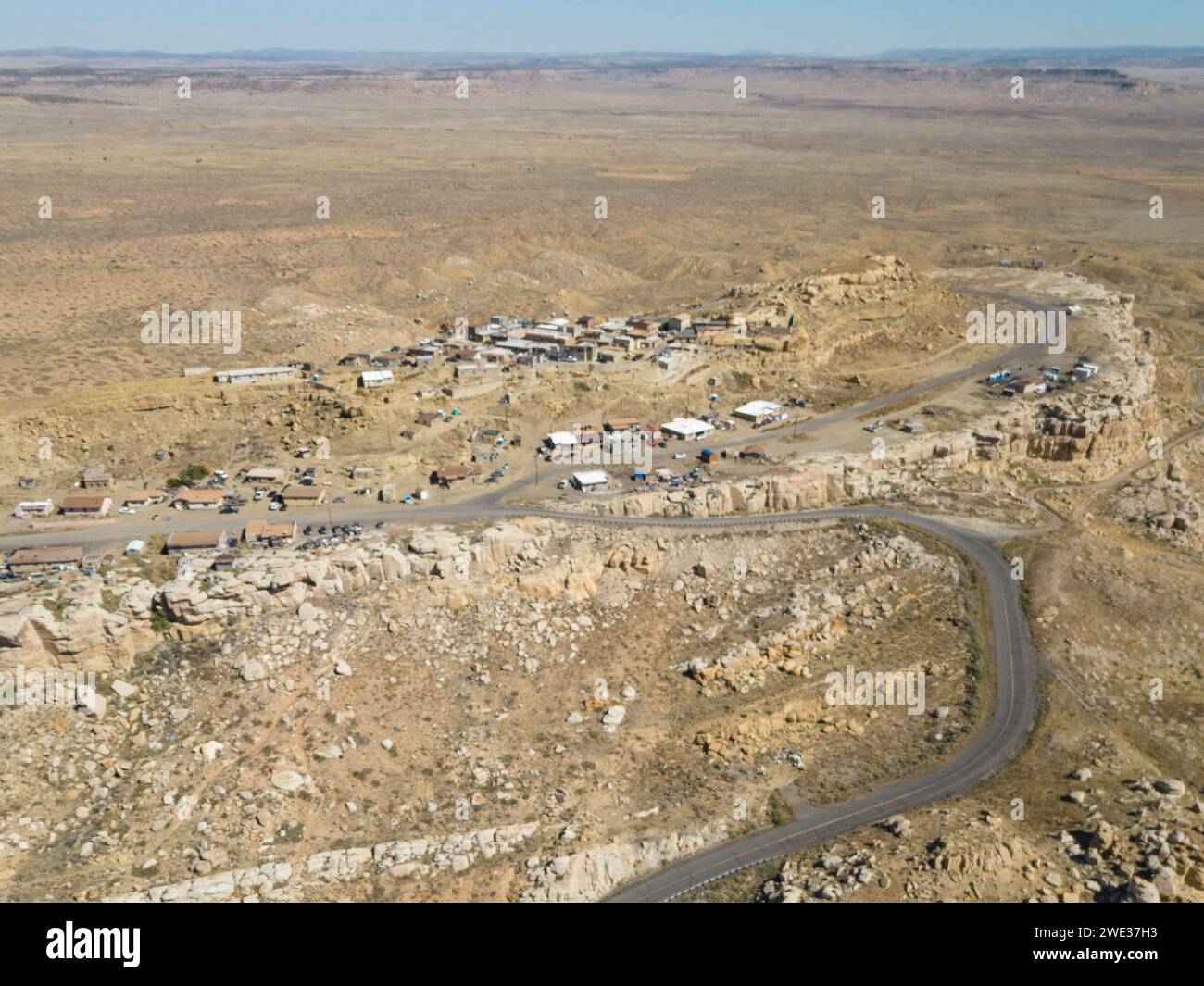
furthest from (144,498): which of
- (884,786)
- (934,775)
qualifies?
(934,775)

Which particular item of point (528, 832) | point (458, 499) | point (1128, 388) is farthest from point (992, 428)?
point (528, 832)

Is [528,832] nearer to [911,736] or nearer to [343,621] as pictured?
[343,621]

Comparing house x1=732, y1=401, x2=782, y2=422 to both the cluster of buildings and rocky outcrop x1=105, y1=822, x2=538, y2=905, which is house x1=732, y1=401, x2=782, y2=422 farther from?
rocky outcrop x1=105, y1=822, x2=538, y2=905

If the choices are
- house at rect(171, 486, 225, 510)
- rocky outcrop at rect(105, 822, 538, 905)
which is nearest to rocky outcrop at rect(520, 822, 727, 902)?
rocky outcrop at rect(105, 822, 538, 905)

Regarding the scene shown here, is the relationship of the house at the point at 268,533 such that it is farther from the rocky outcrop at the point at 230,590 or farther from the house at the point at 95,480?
the house at the point at 95,480

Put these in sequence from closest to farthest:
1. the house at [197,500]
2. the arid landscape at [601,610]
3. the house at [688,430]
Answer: the arid landscape at [601,610] < the house at [197,500] < the house at [688,430]

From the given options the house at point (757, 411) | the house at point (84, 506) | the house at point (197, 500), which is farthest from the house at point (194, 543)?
the house at point (757, 411)
